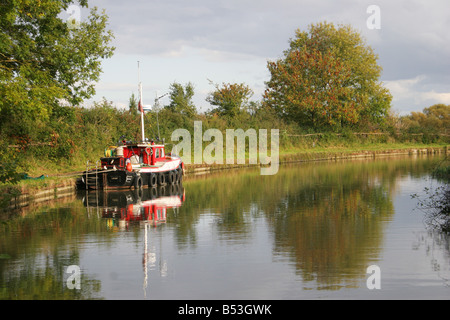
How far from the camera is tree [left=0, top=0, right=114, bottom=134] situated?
2150 cm

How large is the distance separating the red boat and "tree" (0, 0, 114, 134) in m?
3.28

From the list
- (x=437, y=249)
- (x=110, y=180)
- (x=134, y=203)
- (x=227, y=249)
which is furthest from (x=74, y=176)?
(x=437, y=249)

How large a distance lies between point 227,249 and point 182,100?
125 ft

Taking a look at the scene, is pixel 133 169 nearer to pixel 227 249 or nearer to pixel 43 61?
pixel 43 61

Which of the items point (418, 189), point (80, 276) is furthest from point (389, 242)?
point (418, 189)

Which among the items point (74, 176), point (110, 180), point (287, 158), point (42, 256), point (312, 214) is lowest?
point (42, 256)

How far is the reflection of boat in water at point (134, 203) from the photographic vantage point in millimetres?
17953

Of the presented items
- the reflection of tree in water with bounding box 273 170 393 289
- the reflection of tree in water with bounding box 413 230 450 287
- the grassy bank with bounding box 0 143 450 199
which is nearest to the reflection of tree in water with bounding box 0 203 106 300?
the grassy bank with bounding box 0 143 450 199

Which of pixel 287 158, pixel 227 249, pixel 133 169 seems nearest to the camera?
pixel 227 249

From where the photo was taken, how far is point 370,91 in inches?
2549

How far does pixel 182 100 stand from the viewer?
1978 inches

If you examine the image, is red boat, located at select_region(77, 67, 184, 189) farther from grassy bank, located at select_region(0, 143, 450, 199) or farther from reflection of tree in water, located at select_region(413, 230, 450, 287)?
reflection of tree in water, located at select_region(413, 230, 450, 287)
